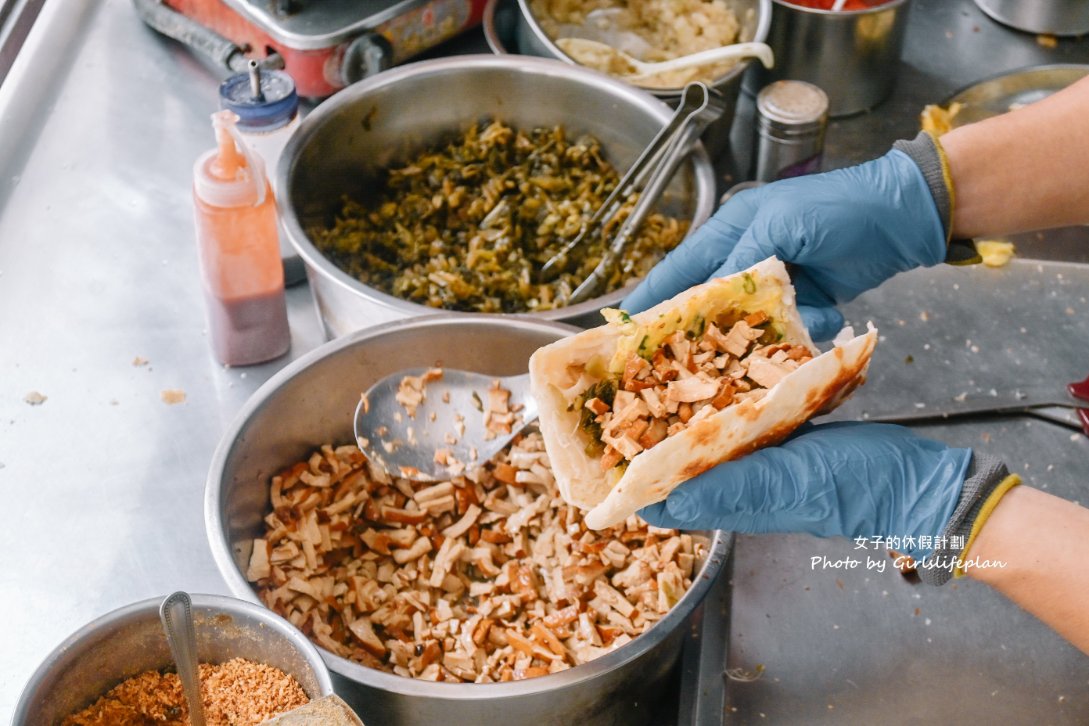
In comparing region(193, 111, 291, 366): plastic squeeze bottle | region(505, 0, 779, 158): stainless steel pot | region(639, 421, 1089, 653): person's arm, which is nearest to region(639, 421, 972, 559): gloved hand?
region(639, 421, 1089, 653): person's arm

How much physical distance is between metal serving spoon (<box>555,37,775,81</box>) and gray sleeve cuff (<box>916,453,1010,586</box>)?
1.17m

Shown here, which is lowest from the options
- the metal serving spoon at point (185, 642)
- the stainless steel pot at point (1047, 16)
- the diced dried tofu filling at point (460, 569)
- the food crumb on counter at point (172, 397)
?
the diced dried tofu filling at point (460, 569)

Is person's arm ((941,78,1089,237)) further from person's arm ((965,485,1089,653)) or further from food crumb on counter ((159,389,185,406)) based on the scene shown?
food crumb on counter ((159,389,185,406))

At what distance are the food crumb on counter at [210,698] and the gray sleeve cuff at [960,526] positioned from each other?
898 millimetres

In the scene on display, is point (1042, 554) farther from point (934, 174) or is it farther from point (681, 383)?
point (934, 174)

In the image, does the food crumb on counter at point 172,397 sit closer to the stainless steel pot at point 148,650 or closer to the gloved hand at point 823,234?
the stainless steel pot at point 148,650

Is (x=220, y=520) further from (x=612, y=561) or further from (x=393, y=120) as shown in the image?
(x=393, y=120)

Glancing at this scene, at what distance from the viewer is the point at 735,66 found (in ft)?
7.80

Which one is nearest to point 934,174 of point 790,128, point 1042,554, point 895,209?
point 895,209

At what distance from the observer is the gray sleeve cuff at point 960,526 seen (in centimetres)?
154

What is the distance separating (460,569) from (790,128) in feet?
3.95

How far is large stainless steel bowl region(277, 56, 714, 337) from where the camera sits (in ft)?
7.07

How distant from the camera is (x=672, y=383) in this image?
1499mm

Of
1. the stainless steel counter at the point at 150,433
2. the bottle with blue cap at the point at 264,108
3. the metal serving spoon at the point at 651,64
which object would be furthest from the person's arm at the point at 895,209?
the bottle with blue cap at the point at 264,108
